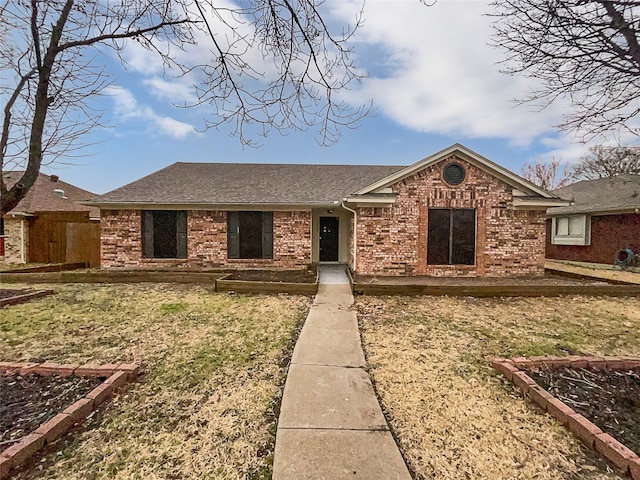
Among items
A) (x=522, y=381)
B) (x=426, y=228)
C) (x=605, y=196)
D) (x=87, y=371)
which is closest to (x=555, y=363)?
(x=522, y=381)

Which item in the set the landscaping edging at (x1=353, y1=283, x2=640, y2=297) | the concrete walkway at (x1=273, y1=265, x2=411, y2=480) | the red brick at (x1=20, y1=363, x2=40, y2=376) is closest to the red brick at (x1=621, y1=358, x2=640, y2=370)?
the concrete walkway at (x1=273, y1=265, x2=411, y2=480)

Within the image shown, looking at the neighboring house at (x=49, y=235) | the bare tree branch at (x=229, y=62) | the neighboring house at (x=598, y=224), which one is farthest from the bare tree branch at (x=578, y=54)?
the neighboring house at (x=49, y=235)

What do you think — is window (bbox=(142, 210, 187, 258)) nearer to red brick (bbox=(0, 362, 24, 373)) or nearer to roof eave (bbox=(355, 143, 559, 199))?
roof eave (bbox=(355, 143, 559, 199))

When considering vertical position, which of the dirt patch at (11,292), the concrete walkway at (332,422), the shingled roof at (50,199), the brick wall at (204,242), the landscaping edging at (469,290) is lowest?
the concrete walkway at (332,422)

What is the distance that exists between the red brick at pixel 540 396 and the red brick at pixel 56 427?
477 cm

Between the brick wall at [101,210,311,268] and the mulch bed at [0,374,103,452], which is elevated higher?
the brick wall at [101,210,311,268]

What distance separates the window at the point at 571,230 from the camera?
52.1 ft

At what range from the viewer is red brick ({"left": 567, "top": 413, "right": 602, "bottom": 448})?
2888 mm

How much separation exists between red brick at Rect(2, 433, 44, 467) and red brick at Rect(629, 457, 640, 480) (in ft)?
15.7

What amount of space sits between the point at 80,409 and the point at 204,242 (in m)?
9.73

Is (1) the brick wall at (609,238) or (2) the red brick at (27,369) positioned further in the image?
(1) the brick wall at (609,238)

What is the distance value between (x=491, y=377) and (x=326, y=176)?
1295 cm

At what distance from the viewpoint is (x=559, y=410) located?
3252 mm

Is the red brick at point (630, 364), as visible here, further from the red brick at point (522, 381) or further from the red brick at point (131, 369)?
the red brick at point (131, 369)
